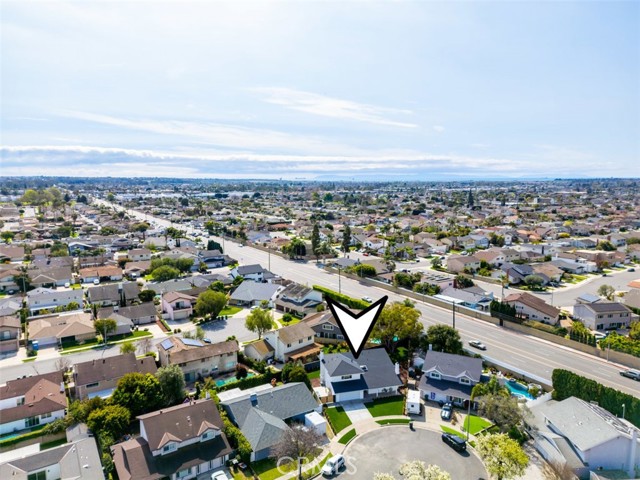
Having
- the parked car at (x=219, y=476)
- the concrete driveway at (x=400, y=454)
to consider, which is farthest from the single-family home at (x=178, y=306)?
the concrete driveway at (x=400, y=454)

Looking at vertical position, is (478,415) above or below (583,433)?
below

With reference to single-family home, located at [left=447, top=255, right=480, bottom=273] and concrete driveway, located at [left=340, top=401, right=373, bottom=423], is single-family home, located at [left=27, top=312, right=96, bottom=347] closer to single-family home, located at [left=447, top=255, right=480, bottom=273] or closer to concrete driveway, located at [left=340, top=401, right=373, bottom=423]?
concrete driveway, located at [left=340, top=401, right=373, bottom=423]

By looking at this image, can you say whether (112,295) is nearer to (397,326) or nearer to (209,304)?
(209,304)

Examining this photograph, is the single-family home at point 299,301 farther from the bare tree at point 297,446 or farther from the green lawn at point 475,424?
the bare tree at point 297,446

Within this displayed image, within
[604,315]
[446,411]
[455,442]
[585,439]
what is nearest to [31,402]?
[455,442]

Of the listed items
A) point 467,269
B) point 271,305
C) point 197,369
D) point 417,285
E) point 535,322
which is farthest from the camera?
point 467,269

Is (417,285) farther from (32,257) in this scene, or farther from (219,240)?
(32,257)

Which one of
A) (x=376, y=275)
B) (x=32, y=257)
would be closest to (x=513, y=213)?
(x=376, y=275)

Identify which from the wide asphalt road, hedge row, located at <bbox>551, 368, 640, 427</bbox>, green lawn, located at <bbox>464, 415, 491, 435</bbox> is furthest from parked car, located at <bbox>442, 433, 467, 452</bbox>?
the wide asphalt road
